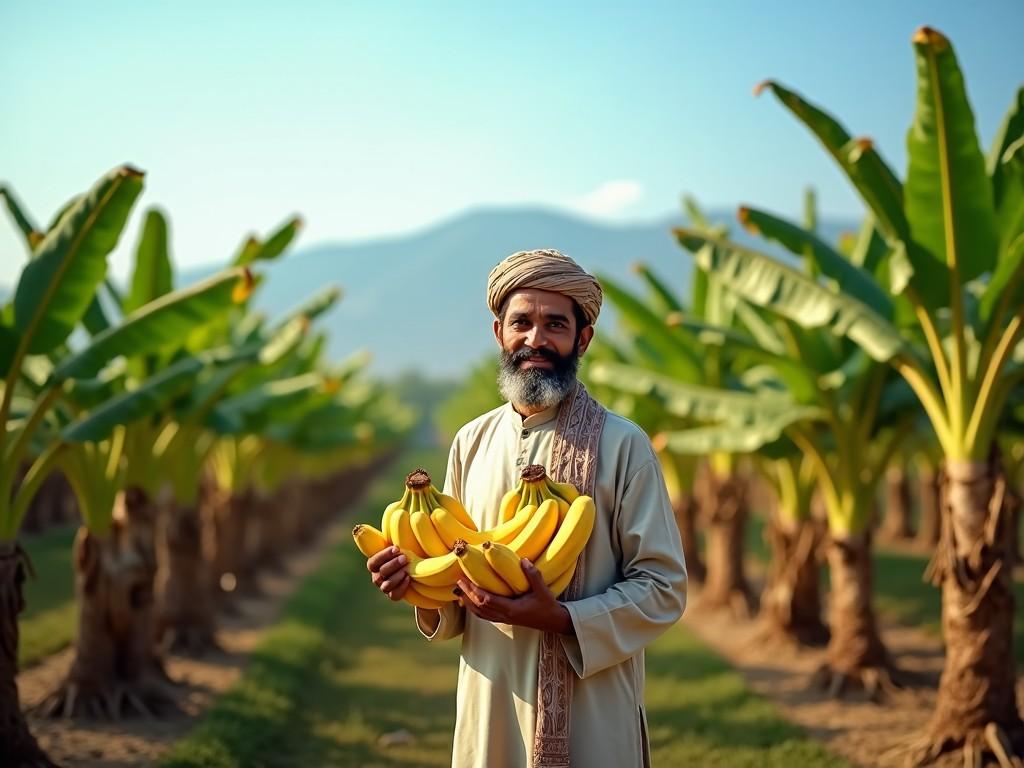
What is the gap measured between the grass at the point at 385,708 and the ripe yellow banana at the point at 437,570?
500 cm

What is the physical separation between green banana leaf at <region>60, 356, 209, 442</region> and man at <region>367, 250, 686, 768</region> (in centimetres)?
475

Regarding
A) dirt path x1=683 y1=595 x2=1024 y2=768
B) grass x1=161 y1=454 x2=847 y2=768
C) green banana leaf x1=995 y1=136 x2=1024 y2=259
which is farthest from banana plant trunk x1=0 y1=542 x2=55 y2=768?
green banana leaf x1=995 y1=136 x2=1024 y2=259

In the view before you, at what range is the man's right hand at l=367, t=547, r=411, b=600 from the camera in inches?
123

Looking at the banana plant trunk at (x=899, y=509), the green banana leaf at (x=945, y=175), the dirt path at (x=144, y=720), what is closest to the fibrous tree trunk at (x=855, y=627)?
the green banana leaf at (x=945, y=175)

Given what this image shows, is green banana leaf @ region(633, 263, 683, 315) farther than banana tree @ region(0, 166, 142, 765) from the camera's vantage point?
Yes

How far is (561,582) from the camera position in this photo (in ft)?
10.5

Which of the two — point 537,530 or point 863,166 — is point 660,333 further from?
point 537,530

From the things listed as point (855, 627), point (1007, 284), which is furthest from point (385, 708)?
point (1007, 284)

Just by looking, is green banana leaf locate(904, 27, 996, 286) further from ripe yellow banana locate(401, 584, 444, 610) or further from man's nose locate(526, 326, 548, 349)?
ripe yellow banana locate(401, 584, 444, 610)

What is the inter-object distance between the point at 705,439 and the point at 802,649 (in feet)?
10.1

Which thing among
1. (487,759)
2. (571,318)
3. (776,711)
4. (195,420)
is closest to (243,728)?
(195,420)

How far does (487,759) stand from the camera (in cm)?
333

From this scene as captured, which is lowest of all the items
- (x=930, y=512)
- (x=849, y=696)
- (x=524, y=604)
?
(x=849, y=696)

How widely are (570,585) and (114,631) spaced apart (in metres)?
6.90
